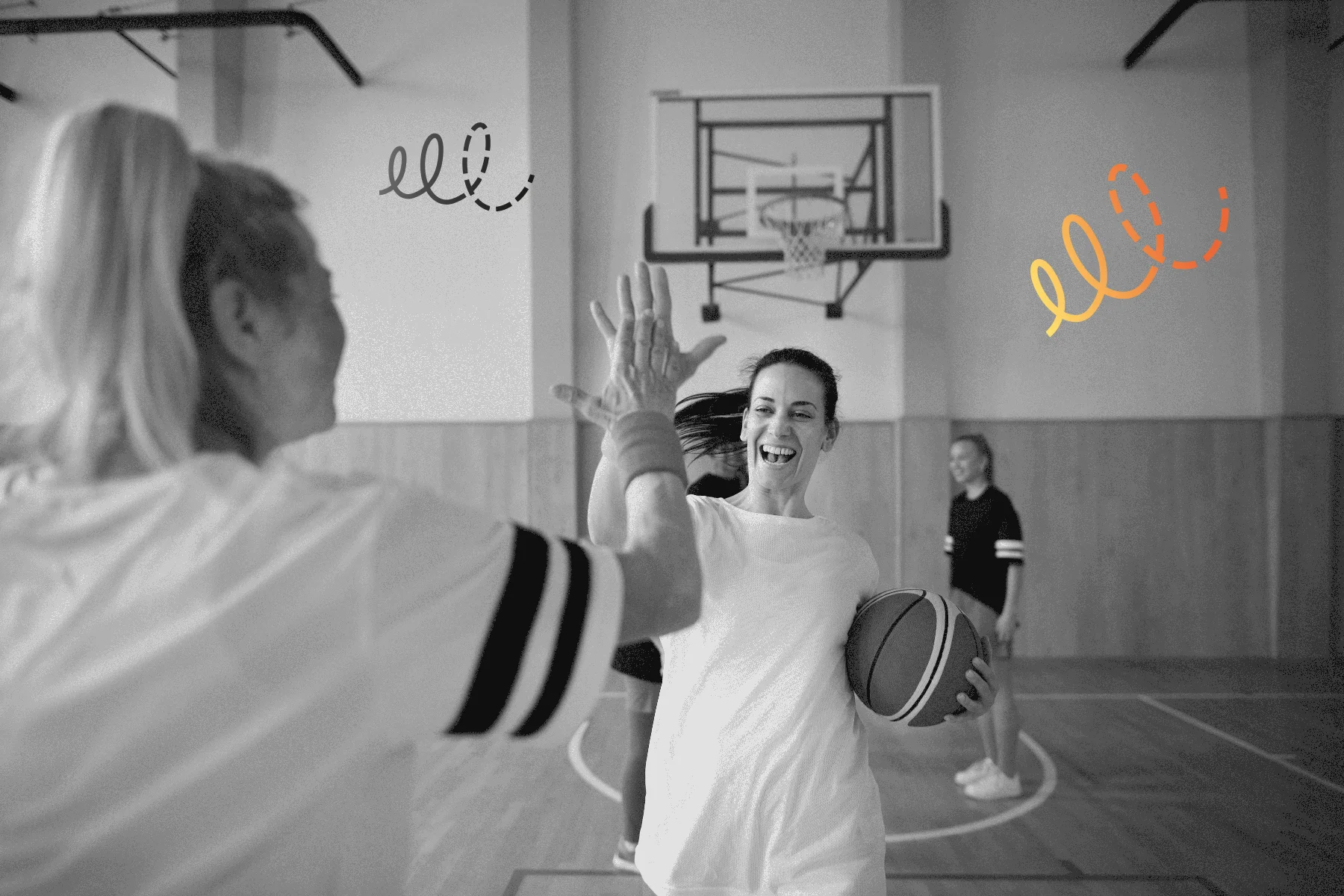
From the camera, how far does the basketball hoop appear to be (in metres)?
6.27

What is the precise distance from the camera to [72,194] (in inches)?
27.8

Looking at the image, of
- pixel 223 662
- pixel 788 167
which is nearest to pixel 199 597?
pixel 223 662

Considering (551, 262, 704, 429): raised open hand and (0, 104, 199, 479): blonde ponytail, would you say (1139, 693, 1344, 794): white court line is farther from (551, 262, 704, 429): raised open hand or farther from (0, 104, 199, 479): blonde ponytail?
(0, 104, 199, 479): blonde ponytail

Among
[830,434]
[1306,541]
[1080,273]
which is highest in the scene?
[1080,273]

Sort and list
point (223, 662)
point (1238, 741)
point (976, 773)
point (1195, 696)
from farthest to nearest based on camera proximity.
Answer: point (1195, 696) → point (1238, 741) → point (976, 773) → point (223, 662)

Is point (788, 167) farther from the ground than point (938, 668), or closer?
farther from the ground

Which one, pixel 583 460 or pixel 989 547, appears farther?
pixel 583 460

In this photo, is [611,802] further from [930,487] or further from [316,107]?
[316,107]

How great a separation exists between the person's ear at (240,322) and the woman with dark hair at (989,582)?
388 centimetres

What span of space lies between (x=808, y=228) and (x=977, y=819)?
433cm

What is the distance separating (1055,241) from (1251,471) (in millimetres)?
2643

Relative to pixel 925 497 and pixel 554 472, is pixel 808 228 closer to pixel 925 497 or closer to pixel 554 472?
pixel 925 497

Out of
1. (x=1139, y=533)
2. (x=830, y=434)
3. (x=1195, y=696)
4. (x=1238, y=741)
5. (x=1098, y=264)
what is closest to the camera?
(x=830, y=434)

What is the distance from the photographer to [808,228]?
6.72 meters
